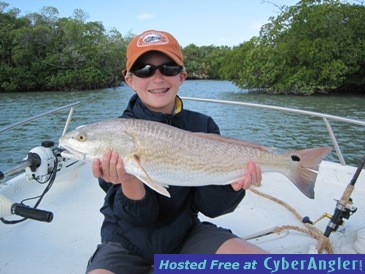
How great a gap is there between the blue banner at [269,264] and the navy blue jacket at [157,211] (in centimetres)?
35

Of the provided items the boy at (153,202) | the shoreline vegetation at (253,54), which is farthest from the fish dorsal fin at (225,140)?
the shoreline vegetation at (253,54)

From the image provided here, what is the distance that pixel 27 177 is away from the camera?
3.96m

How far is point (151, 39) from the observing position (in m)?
2.37

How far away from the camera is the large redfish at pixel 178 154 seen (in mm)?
2090

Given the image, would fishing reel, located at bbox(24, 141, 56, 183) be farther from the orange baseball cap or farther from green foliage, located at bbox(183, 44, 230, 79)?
green foliage, located at bbox(183, 44, 230, 79)

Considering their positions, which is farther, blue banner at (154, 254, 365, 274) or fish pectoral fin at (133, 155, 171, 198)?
fish pectoral fin at (133, 155, 171, 198)

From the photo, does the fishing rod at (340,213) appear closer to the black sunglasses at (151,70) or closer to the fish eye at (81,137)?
the black sunglasses at (151,70)

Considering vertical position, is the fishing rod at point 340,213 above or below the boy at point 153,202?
below

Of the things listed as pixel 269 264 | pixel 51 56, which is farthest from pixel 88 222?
pixel 51 56

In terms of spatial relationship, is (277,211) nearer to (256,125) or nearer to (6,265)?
(6,265)

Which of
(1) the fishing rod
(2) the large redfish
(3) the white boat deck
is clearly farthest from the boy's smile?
(1) the fishing rod

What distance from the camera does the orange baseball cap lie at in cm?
233

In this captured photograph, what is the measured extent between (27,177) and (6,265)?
1.34 m

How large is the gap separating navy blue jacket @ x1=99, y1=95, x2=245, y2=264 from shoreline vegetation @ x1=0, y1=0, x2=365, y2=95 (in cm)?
3579
